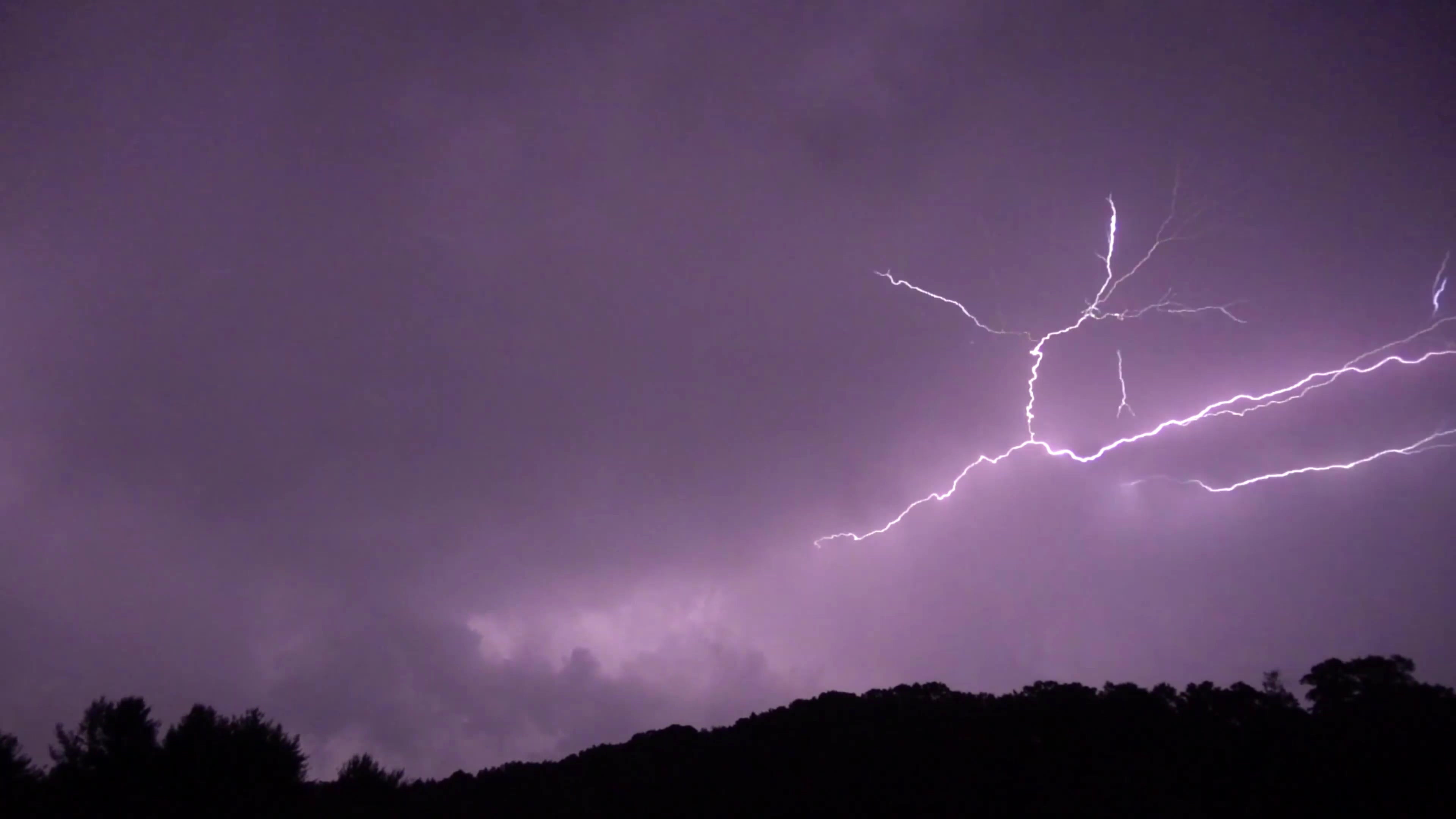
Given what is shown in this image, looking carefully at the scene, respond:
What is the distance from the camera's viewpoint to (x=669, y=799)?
17.4m

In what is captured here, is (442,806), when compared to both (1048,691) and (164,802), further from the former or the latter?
(1048,691)

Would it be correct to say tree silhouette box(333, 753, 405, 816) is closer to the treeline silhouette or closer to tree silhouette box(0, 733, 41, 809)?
the treeline silhouette

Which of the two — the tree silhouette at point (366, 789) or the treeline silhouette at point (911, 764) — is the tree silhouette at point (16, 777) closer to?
the treeline silhouette at point (911, 764)

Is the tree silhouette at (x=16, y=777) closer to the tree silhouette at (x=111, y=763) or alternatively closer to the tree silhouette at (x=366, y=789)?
the tree silhouette at (x=111, y=763)

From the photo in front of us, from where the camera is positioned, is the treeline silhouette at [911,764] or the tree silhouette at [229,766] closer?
the treeline silhouette at [911,764]

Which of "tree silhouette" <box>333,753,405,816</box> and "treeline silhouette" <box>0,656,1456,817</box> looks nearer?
"treeline silhouette" <box>0,656,1456,817</box>

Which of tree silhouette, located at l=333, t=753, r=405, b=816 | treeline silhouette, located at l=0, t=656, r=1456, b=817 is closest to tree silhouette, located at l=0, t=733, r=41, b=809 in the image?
treeline silhouette, located at l=0, t=656, r=1456, b=817

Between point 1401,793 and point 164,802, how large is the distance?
2765cm

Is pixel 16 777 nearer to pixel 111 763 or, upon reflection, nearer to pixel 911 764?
pixel 111 763

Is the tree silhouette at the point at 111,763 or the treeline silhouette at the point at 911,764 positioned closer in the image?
the treeline silhouette at the point at 911,764

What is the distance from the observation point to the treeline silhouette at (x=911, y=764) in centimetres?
1381

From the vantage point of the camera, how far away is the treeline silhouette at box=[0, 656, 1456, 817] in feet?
45.3

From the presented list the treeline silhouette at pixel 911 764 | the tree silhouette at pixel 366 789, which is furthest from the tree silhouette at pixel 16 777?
the tree silhouette at pixel 366 789

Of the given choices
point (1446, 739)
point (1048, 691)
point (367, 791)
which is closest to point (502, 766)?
point (367, 791)
